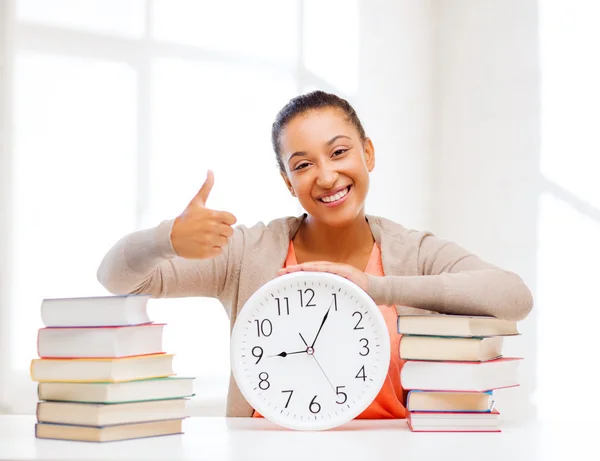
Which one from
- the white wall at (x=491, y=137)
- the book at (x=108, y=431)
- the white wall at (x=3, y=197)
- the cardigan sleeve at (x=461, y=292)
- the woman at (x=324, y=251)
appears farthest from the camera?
the white wall at (x=491, y=137)

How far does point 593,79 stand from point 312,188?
210cm

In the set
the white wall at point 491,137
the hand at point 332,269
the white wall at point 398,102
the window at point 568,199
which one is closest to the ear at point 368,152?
the hand at point 332,269

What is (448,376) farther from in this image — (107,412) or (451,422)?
(107,412)

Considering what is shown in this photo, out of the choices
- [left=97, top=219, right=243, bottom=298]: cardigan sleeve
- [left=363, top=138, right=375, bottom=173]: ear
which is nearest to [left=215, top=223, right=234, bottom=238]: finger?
[left=97, top=219, right=243, bottom=298]: cardigan sleeve

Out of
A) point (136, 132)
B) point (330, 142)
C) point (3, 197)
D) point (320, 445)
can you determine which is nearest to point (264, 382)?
point (320, 445)

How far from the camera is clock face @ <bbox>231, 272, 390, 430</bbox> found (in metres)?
1.44

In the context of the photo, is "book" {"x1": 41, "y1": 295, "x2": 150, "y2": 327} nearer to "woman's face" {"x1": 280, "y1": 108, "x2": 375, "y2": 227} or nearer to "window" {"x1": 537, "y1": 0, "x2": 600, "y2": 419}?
"woman's face" {"x1": 280, "y1": 108, "x2": 375, "y2": 227}

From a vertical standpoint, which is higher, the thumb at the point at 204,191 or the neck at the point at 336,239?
the thumb at the point at 204,191

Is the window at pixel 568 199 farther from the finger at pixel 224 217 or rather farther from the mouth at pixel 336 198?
the finger at pixel 224 217

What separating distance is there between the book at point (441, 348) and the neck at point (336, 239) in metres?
0.64

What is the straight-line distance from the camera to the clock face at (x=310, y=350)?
144cm

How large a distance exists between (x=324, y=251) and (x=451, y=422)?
729mm

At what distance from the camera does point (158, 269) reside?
1941mm

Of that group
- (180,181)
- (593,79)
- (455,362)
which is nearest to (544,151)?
(593,79)
